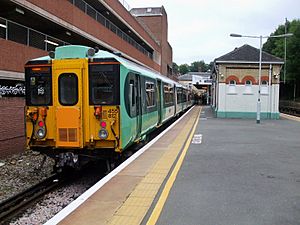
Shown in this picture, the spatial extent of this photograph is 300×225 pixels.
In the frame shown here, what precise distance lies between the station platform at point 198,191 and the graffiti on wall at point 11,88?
626cm

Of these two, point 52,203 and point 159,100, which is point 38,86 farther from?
point 159,100

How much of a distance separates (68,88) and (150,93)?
5.11 metres

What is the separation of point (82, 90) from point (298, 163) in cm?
586

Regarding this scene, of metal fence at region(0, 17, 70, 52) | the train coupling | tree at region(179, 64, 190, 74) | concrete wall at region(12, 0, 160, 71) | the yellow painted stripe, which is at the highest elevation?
tree at region(179, 64, 190, 74)

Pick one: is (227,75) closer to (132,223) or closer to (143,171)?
(143,171)

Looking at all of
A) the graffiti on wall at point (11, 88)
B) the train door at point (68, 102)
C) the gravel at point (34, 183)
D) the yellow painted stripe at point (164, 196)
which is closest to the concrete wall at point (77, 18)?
the graffiti on wall at point (11, 88)

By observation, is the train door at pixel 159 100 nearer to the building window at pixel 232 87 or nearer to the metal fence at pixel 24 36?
the metal fence at pixel 24 36

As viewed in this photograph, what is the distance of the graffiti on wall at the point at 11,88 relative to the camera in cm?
1370

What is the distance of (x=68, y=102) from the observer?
8875 mm

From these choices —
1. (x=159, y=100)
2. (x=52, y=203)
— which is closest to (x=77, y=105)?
(x=52, y=203)

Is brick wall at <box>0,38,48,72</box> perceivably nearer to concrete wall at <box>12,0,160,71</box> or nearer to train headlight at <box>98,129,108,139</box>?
concrete wall at <box>12,0,160,71</box>

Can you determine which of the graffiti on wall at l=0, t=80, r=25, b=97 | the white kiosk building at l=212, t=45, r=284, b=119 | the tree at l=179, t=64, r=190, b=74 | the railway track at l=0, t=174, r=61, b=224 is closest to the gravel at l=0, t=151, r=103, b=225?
the railway track at l=0, t=174, r=61, b=224

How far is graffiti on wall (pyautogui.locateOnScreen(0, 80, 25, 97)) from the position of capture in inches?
539

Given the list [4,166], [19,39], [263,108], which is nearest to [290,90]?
[263,108]
